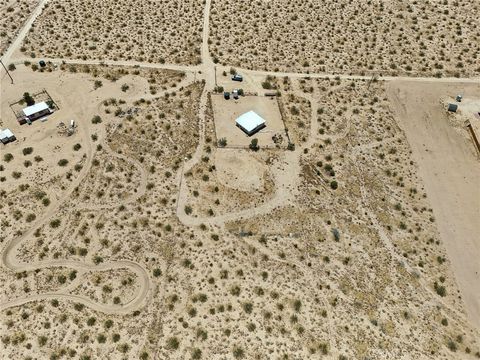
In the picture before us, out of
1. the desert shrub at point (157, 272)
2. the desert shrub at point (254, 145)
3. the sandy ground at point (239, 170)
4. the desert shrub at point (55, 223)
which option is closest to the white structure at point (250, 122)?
the desert shrub at point (254, 145)

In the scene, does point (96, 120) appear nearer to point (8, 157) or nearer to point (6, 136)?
point (6, 136)

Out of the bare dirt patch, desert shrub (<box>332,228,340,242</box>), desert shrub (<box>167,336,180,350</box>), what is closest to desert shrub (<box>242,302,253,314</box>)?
desert shrub (<box>167,336,180,350</box>)

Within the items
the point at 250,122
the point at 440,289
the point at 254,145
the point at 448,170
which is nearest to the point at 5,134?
the point at 250,122

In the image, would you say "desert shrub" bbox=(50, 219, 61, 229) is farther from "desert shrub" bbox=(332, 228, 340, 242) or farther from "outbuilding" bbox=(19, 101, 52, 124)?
"desert shrub" bbox=(332, 228, 340, 242)

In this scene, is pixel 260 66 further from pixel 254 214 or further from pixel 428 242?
pixel 428 242

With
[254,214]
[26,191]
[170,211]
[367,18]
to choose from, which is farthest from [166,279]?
[367,18]

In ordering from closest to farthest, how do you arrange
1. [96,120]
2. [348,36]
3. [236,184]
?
[236,184], [96,120], [348,36]
